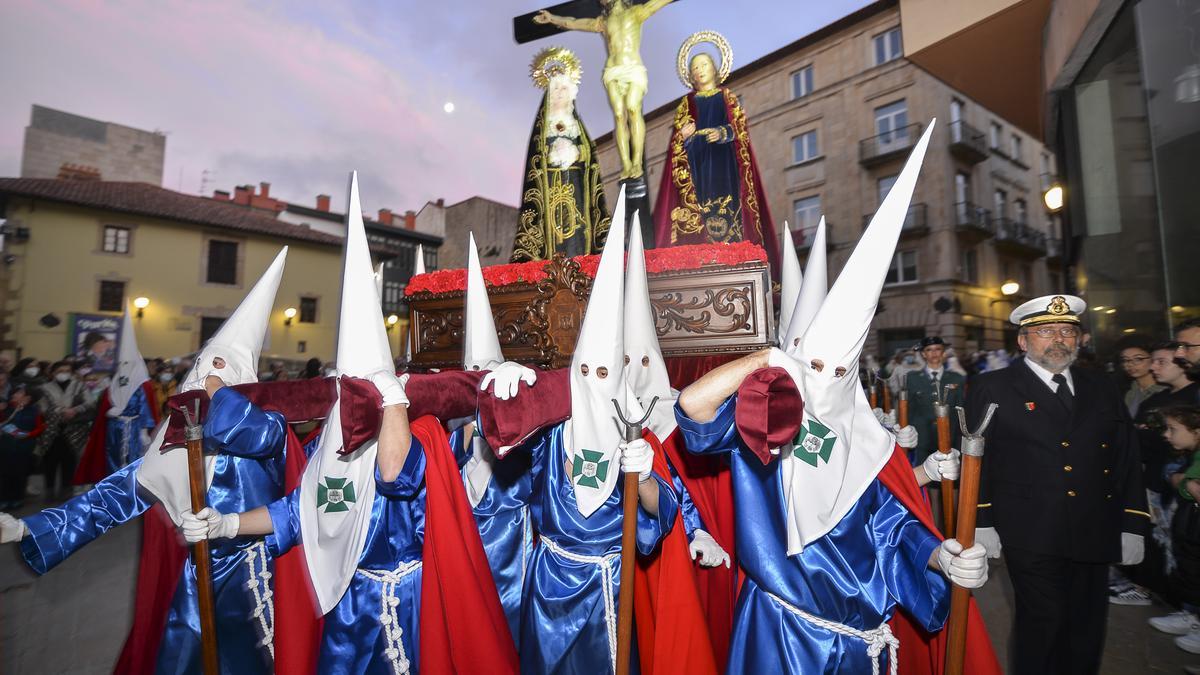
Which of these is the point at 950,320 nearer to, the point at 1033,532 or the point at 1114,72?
the point at 1114,72

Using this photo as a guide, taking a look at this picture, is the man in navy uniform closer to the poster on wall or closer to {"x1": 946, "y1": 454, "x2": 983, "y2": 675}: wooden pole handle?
{"x1": 946, "y1": 454, "x2": 983, "y2": 675}: wooden pole handle

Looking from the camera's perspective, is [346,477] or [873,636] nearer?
[873,636]

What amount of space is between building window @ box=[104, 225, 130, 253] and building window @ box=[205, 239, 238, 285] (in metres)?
2.33

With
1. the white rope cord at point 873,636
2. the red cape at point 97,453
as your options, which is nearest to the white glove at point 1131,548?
the white rope cord at point 873,636

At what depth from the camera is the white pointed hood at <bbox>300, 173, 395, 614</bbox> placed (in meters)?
2.44

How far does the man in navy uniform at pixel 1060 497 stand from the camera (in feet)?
9.00

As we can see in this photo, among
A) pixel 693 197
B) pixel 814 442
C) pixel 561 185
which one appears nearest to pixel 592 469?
pixel 814 442

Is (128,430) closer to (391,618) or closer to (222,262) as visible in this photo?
(391,618)

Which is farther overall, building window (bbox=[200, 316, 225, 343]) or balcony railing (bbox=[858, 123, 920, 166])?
building window (bbox=[200, 316, 225, 343])

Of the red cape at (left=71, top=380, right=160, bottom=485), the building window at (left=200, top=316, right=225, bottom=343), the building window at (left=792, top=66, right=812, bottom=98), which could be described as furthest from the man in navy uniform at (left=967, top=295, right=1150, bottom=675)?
the building window at (left=200, top=316, right=225, bottom=343)

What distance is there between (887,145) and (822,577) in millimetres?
20989

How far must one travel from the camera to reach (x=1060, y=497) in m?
2.77

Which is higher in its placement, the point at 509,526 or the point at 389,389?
the point at 389,389

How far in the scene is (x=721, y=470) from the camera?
3.39m
